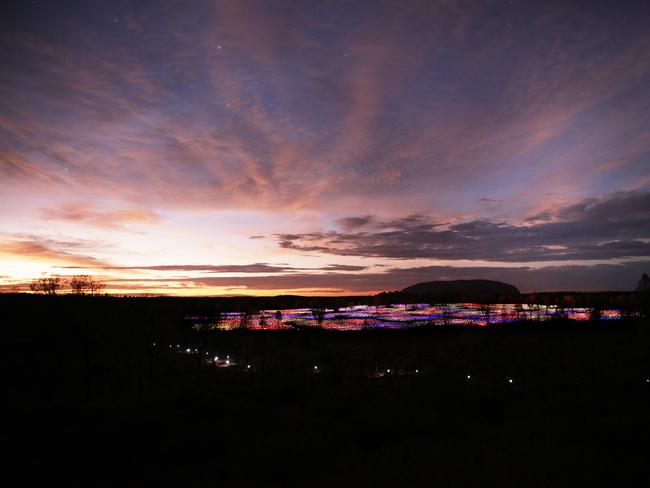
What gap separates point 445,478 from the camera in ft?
37.9

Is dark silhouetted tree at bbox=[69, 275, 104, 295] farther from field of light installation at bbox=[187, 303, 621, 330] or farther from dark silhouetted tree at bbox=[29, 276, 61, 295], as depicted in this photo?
field of light installation at bbox=[187, 303, 621, 330]

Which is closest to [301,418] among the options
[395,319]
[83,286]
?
[83,286]

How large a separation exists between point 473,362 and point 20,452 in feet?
127

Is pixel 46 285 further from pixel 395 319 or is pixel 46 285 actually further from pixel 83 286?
pixel 395 319

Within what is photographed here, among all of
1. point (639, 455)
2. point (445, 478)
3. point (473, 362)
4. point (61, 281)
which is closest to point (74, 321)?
point (61, 281)

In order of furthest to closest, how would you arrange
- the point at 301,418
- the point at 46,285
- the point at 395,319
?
the point at 395,319
the point at 46,285
the point at 301,418

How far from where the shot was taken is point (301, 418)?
1989cm

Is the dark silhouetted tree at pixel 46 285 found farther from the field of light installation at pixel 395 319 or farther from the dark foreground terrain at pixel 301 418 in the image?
the field of light installation at pixel 395 319

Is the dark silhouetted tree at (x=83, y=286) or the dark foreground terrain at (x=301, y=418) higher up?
the dark silhouetted tree at (x=83, y=286)

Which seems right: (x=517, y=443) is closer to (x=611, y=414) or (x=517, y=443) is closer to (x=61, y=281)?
(x=611, y=414)

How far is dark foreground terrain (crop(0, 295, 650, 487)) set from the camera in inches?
505

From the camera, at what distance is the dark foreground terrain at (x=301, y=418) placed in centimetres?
1283

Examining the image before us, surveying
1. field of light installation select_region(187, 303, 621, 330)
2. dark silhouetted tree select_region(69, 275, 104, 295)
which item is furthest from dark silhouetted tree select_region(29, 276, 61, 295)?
field of light installation select_region(187, 303, 621, 330)

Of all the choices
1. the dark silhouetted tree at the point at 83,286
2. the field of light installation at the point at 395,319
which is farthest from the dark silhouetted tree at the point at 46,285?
the field of light installation at the point at 395,319
